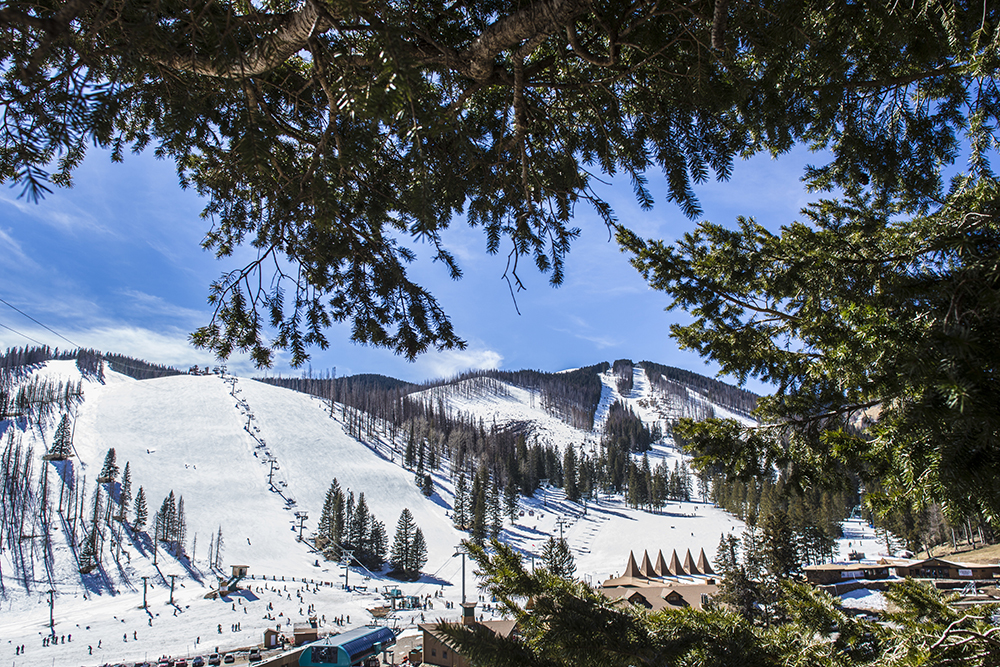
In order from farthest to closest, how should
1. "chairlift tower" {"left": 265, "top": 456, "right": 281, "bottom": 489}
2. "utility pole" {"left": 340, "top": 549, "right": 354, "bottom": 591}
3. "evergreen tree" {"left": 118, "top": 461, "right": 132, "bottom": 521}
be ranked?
"chairlift tower" {"left": 265, "top": 456, "right": 281, "bottom": 489}, "evergreen tree" {"left": 118, "top": 461, "right": 132, "bottom": 521}, "utility pole" {"left": 340, "top": 549, "right": 354, "bottom": 591}

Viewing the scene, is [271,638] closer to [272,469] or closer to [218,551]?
[218,551]

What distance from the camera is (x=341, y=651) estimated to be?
21.9 m

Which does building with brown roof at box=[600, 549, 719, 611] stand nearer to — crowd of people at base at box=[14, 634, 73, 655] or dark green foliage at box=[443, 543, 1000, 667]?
dark green foliage at box=[443, 543, 1000, 667]

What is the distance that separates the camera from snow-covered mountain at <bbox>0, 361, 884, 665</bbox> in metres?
37.4

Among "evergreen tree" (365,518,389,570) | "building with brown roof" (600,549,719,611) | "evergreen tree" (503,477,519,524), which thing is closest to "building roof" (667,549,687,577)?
"building with brown roof" (600,549,719,611)

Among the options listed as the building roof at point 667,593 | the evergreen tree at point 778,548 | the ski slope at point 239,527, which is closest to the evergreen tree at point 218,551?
the ski slope at point 239,527

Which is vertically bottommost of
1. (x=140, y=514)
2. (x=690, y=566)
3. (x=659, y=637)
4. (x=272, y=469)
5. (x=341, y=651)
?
(x=690, y=566)

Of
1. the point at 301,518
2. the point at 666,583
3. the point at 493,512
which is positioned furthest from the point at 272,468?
the point at 666,583

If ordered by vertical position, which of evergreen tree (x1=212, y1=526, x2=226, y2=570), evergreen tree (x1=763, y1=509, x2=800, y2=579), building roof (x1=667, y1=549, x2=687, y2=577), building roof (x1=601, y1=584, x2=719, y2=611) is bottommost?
building roof (x1=667, y1=549, x2=687, y2=577)

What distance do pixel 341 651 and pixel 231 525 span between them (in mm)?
50154

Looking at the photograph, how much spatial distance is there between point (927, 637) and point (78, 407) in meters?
121

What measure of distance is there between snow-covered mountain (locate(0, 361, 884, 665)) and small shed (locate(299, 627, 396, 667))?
11.5 metres

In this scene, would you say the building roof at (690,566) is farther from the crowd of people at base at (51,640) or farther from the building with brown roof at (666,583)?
the crowd of people at base at (51,640)

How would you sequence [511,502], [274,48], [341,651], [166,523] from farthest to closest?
[511,502]
[166,523]
[341,651]
[274,48]
